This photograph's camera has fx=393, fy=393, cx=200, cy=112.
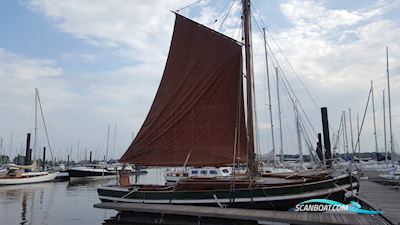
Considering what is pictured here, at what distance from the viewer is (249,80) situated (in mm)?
19547

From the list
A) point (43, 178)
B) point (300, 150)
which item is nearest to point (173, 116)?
point (300, 150)

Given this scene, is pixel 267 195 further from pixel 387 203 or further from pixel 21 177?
pixel 21 177

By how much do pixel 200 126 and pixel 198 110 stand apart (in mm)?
851

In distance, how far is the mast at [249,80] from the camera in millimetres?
18891

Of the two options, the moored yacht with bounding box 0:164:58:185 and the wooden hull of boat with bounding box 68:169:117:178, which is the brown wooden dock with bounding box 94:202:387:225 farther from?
the wooden hull of boat with bounding box 68:169:117:178

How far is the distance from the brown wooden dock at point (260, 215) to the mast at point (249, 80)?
11.8ft

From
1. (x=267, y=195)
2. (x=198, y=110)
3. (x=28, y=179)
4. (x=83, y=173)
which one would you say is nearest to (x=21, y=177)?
(x=28, y=179)

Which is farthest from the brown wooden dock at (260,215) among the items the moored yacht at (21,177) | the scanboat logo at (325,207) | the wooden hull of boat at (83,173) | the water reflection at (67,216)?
the wooden hull of boat at (83,173)

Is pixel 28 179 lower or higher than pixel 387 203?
lower

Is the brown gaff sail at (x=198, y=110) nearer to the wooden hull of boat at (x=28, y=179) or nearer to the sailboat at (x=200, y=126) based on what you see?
the sailboat at (x=200, y=126)

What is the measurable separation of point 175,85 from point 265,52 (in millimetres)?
21853

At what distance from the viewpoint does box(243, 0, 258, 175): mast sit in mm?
18891

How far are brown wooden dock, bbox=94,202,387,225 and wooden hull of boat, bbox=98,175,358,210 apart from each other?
2.64ft

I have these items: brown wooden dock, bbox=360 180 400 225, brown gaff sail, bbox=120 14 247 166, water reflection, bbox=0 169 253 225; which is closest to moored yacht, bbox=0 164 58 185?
water reflection, bbox=0 169 253 225
